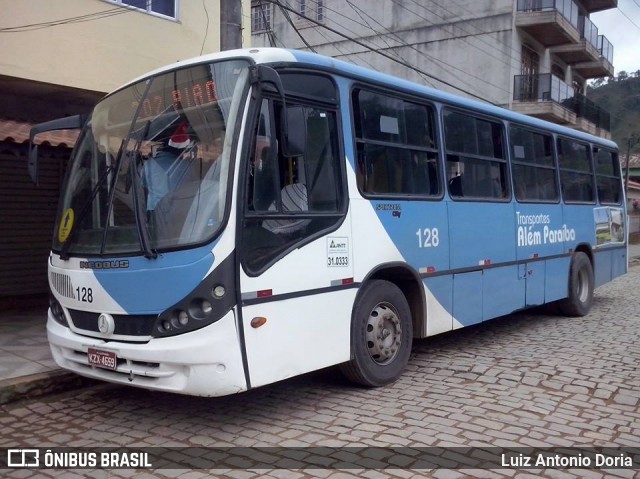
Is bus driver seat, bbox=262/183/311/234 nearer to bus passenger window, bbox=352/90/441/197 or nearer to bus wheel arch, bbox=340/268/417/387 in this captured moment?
bus passenger window, bbox=352/90/441/197

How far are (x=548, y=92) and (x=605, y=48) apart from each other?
29.1ft

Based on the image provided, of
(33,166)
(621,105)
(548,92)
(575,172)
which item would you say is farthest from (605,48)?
(33,166)

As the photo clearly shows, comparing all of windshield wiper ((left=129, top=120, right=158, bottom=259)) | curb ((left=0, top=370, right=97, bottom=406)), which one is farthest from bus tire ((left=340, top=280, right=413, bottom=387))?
curb ((left=0, top=370, right=97, bottom=406))

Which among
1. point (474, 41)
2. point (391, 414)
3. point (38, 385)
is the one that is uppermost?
point (474, 41)

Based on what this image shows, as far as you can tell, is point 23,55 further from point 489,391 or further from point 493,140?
point 489,391

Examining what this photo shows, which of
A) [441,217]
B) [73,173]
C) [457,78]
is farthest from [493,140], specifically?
[457,78]

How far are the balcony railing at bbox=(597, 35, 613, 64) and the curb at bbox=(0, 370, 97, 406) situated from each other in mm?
29406

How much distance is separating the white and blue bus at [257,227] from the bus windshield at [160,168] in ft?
0.04

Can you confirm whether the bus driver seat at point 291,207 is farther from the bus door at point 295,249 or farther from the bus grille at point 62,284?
the bus grille at point 62,284

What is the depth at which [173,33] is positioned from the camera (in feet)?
34.9

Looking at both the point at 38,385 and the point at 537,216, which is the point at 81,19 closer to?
the point at 38,385

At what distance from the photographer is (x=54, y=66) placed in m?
9.02

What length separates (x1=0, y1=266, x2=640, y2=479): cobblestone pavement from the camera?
14.9 ft

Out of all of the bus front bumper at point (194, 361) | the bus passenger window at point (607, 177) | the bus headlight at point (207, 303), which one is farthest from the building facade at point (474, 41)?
the bus front bumper at point (194, 361)
